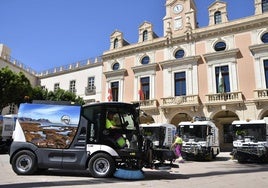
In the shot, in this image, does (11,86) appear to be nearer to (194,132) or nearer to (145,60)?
(145,60)

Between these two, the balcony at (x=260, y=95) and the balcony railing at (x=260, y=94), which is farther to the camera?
the balcony railing at (x=260, y=94)

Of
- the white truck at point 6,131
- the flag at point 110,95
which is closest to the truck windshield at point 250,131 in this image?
the flag at point 110,95

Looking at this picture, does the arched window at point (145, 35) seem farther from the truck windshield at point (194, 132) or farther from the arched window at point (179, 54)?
the truck windshield at point (194, 132)

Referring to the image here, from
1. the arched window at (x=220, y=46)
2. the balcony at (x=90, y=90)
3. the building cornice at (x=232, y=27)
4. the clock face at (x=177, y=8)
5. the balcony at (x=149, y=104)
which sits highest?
the clock face at (x=177, y=8)

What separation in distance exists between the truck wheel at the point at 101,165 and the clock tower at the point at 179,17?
19201 mm

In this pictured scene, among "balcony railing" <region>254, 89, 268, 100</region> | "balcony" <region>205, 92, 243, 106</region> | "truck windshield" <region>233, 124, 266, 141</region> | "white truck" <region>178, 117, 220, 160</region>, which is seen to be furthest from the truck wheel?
"balcony railing" <region>254, 89, 268, 100</region>

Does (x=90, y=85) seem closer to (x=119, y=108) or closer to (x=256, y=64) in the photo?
(x=256, y=64)

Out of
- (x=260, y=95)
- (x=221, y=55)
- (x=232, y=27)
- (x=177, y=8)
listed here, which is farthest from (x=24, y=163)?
(x=177, y=8)

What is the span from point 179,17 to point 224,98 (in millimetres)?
9747

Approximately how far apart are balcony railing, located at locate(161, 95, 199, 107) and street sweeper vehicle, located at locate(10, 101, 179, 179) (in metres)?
14.2

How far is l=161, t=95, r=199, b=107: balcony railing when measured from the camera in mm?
22936

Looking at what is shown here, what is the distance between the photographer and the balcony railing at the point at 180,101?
22.9 metres

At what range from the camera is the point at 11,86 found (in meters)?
22.9

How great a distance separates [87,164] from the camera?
8.87 meters
